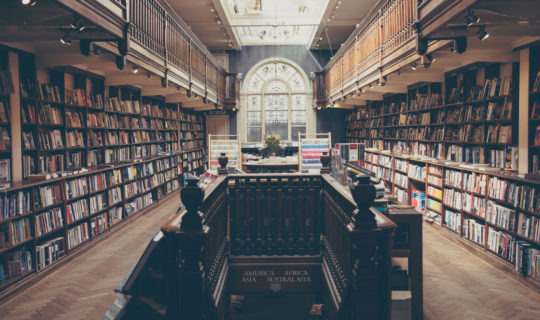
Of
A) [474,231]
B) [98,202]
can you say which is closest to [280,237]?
[474,231]

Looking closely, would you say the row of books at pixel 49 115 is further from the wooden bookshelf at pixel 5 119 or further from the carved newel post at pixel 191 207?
the carved newel post at pixel 191 207

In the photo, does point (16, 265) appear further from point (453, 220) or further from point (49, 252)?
point (453, 220)

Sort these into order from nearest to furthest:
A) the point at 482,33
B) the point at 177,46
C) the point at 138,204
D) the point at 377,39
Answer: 1. the point at 482,33
2. the point at 377,39
3. the point at 177,46
4. the point at 138,204

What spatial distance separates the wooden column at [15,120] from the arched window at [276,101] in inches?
437

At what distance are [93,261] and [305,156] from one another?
13.9ft

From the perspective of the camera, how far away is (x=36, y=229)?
446 cm

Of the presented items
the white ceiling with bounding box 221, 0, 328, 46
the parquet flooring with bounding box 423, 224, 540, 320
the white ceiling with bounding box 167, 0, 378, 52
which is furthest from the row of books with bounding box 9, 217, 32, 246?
the white ceiling with bounding box 221, 0, 328, 46

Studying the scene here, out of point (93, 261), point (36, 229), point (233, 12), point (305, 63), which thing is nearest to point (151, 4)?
point (36, 229)

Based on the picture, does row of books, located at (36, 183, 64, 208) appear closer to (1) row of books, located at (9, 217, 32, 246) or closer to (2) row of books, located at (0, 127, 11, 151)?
(1) row of books, located at (9, 217, 32, 246)

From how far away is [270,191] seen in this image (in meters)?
4.30

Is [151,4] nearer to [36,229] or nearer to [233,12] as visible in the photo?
[36,229]

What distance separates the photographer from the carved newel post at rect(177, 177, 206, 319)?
2.30m

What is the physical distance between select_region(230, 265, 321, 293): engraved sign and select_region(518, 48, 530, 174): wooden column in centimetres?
309

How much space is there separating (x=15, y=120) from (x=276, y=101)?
11.7 meters
